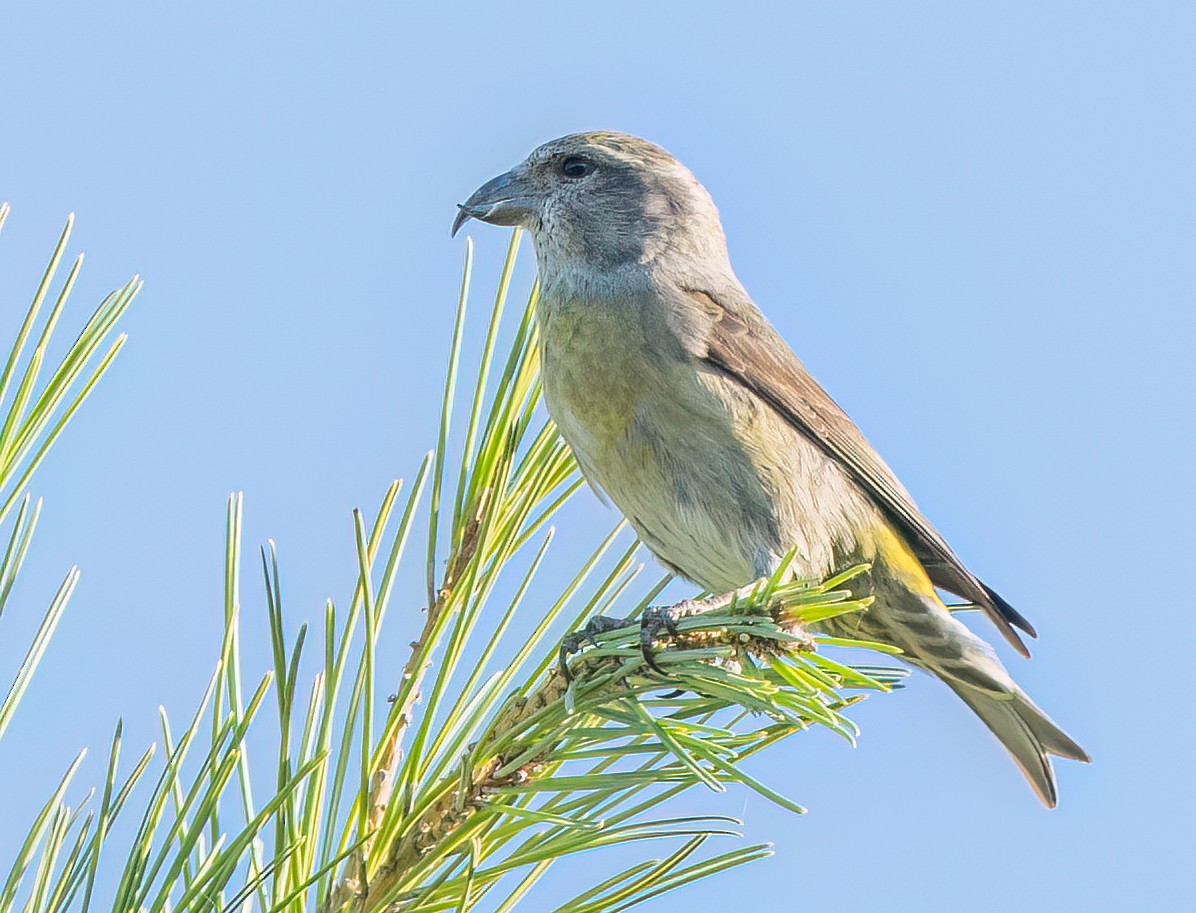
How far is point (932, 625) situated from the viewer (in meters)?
3.71

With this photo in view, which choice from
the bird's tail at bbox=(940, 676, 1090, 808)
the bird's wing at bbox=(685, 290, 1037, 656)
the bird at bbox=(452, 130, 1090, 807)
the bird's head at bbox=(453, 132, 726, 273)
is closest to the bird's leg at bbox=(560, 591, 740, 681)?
the bird at bbox=(452, 130, 1090, 807)

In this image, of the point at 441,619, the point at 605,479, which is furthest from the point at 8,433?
the point at 605,479

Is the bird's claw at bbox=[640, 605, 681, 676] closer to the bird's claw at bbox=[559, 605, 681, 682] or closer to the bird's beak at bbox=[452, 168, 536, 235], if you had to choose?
the bird's claw at bbox=[559, 605, 681, 682]

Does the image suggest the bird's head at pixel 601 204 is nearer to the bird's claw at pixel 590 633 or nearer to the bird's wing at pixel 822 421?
the bird's wing at pixel 822 421

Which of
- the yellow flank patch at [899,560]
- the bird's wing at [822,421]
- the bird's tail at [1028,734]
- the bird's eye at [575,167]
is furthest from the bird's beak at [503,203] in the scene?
the bird's tail at [1028,734]

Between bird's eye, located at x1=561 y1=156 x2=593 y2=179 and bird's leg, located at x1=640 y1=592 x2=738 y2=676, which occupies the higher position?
bird's eye, located at x1=561 y1=156 x2=593 y2=179

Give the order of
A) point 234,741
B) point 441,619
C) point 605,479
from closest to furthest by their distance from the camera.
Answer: point 234,741
point 441,619
point 605,479

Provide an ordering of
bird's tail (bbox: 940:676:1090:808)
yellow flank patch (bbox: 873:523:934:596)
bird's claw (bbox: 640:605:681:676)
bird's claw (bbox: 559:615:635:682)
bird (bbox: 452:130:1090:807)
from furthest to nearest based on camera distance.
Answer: yellow flank patch (bbox: 873:523:934:596)
bird's tail (bbox: 940:676:1090:808)
bird (bbox: 452:130:1090:807)
bird's claw (bbox: 559:615:635:682)
bird's claw (bbox: 640:605:681:676)

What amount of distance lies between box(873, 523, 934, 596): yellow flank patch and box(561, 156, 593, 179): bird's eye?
1.41 metres

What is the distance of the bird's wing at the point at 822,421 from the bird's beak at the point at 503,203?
2.14 feet

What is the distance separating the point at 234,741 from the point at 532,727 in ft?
1.56

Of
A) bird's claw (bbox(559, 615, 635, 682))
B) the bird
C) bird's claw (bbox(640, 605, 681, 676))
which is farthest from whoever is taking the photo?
the bird

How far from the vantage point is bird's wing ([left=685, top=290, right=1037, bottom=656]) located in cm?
362

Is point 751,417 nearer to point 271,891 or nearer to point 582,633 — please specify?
point 582,633
